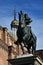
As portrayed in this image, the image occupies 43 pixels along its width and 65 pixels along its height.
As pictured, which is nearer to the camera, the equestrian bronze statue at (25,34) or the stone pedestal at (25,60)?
the stone pedestal at (25,60)

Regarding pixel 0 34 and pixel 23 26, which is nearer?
pixel 23 26

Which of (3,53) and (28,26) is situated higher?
(28,26)

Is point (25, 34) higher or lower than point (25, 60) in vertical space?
higher

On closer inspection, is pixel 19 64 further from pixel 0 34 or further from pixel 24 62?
pixel 0 34

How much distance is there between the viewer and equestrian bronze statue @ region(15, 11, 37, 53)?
1134 cm

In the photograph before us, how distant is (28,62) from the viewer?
36.2 feet

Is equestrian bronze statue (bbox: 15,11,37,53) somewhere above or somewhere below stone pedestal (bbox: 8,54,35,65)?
above

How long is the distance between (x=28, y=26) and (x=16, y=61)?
51.1 inches

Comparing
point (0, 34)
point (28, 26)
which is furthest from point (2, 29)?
point (28, 26)

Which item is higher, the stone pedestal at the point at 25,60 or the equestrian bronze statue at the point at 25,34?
the equestrian bronze statue at the point at 25,34

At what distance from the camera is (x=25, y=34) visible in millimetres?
11320

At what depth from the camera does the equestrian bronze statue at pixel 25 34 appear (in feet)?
37.2

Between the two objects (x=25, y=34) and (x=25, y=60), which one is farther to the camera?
(x=25, y=34)

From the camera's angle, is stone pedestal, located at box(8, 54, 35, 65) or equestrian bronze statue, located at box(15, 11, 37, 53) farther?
equestrian bronze statue, located at box(15, 11, 37, 53)
